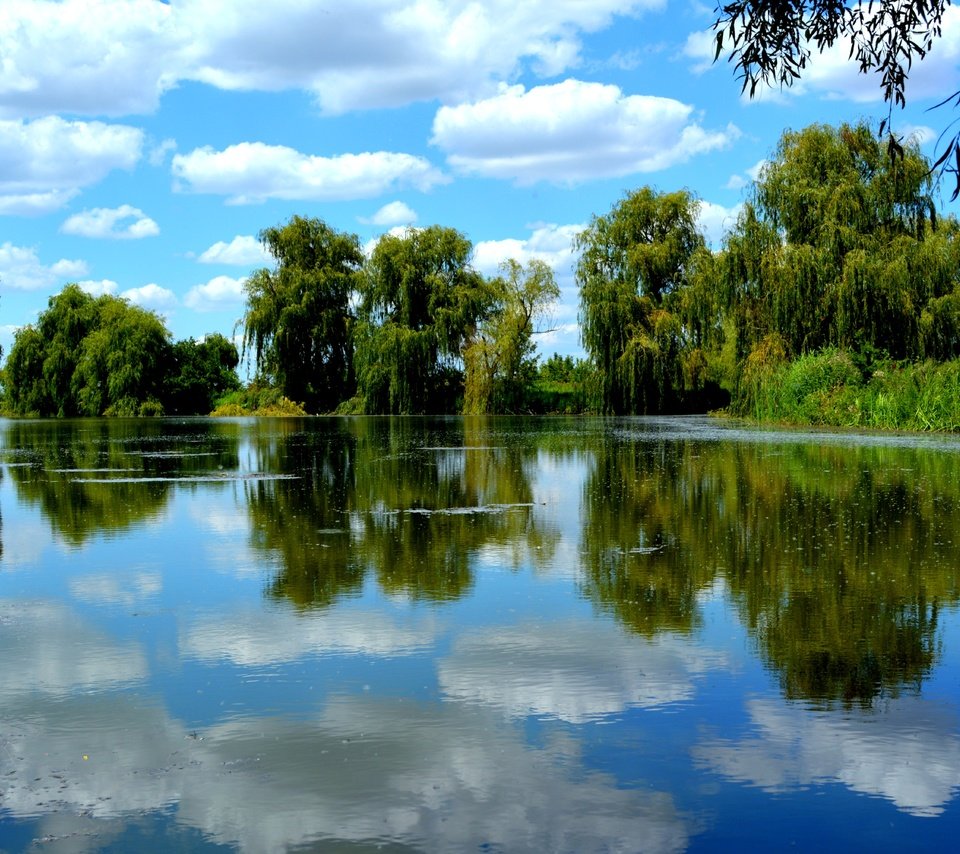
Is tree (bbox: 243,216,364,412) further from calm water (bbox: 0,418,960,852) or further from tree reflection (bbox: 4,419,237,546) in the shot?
calm water (bbox: 0,418,960,852)

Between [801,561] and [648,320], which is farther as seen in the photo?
[648,320]

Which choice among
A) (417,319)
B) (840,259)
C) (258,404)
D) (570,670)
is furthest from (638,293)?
(570,670)

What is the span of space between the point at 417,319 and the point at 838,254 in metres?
24.8

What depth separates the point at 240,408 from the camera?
6375 centimetres

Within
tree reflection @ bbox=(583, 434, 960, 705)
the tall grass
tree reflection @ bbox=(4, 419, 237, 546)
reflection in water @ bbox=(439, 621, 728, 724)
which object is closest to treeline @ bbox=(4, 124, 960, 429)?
the tall grass

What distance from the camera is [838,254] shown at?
35812 mm

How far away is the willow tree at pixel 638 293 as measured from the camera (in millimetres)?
48594

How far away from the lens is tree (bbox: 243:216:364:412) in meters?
57.0

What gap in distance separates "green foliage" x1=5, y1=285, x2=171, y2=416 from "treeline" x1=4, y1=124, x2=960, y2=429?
0.53 ft

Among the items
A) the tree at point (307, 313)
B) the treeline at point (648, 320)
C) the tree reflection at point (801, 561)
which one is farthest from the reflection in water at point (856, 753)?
the tree at point (307, 313)

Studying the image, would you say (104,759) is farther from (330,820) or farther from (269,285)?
(269,285)

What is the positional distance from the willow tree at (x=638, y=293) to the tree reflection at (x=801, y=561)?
1238 inches

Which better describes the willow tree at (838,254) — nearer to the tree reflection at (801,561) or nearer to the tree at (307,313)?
the tree reflection at (801,561)

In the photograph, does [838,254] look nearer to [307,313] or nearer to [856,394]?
[856,394]
